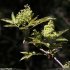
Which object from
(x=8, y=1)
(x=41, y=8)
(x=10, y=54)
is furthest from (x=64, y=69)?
(x=8, y=1)

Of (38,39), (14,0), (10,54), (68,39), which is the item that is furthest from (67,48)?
(14,0)

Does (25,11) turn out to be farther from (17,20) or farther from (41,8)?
(41,8)

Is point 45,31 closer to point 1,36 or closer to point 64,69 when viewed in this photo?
point 64,69

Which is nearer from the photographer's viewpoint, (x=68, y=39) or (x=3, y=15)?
(x=68, y=39)

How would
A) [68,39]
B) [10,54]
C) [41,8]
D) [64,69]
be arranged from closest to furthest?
1. [64,69]
2. [68,39]
3. [10,54]
4. [41,8]

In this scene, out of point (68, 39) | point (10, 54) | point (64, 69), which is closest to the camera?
point (64, 69)

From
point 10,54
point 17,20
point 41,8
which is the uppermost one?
point 41,8

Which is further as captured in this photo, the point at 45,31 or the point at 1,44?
the point at 1,44

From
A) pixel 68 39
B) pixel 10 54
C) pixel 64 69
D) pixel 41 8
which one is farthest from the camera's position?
pixel 41 8

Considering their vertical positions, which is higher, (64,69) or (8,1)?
(8,1)
